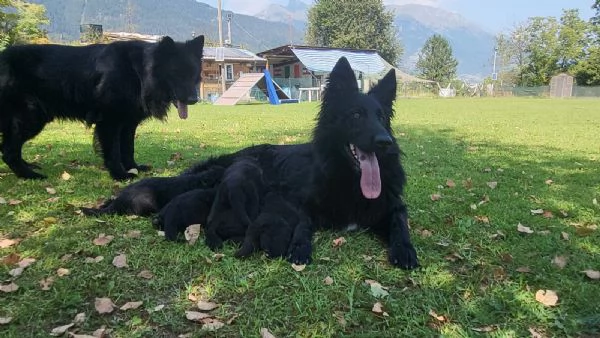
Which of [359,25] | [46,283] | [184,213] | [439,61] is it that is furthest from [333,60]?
[439,61]

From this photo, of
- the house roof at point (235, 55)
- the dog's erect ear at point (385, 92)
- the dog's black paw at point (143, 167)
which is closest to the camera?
the dog's erect ear at point (385, 92)

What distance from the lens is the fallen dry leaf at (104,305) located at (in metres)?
2.57

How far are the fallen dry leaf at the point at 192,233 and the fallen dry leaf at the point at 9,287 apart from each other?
1.22 m

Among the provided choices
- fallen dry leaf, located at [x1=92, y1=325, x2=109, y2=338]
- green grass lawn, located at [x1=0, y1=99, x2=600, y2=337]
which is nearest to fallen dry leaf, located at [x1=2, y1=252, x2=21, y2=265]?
green grass lawn, located at [x1=0, y1=99, x2=600, y2=337]

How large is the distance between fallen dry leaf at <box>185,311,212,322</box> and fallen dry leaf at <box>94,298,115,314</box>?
46cm

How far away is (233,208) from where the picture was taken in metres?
3.73

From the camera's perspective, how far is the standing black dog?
225 inches

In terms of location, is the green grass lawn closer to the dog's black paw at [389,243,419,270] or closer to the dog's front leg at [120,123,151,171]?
the dog's black paw at [389,243,419,270]

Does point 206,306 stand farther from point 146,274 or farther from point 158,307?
point 146,274

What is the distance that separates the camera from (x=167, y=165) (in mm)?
6902

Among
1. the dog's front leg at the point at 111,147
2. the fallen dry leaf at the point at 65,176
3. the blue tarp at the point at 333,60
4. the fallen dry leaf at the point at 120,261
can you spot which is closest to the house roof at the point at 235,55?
the blue tarp at the point at 333,60

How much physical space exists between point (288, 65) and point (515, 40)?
45245 mm

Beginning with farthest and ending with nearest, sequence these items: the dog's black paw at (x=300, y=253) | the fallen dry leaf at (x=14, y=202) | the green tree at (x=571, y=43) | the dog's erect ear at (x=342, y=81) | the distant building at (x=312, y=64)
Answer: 1. the green tree at (x=571, y=43)
2. the distant building at (x=312, y=64)
3. the fallen dry leaf at (x=14, y=202)
4. the dog's erect ear at (x=342, y=81)
5. the dog's black paw at (x=300, y=253)

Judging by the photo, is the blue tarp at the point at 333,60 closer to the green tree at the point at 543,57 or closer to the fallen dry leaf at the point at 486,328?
the green tree at the point at 543,57
